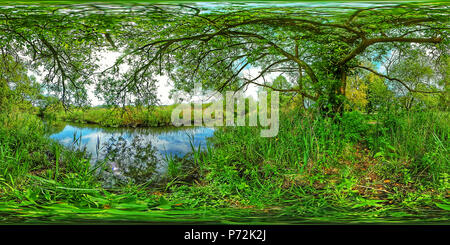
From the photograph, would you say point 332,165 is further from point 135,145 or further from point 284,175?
point 135,145

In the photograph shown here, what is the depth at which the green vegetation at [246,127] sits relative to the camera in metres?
1.85

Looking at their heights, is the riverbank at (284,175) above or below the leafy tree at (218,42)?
below

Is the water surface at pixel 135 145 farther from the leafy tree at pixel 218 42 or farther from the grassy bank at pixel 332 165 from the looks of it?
the leafy tree at pixel 218 42

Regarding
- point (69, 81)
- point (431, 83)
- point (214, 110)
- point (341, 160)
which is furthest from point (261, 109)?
point (69, 81)

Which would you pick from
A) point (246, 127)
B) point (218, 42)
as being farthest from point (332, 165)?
point (218, 42)

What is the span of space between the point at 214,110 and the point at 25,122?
5.61 feet

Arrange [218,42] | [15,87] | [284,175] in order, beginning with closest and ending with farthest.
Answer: [284,175], [218,42], [15,87]

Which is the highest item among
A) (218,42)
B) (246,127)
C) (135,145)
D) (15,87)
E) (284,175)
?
(218,42)

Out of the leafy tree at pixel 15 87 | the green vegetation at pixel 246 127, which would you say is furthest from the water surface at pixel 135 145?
the leafy tree at pixel 15 87

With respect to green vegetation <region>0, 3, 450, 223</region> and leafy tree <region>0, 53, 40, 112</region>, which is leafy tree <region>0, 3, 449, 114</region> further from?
leafy tree <region>0, 53, 40, 112</region>

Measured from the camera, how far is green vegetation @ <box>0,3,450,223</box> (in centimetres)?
185

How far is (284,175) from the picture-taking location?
6.14 feet

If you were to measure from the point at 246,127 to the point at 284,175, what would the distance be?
51 centimetres

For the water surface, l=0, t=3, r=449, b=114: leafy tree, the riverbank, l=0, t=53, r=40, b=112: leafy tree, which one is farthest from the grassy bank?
l=0, t=53, r=40, b=112: leafy tree
